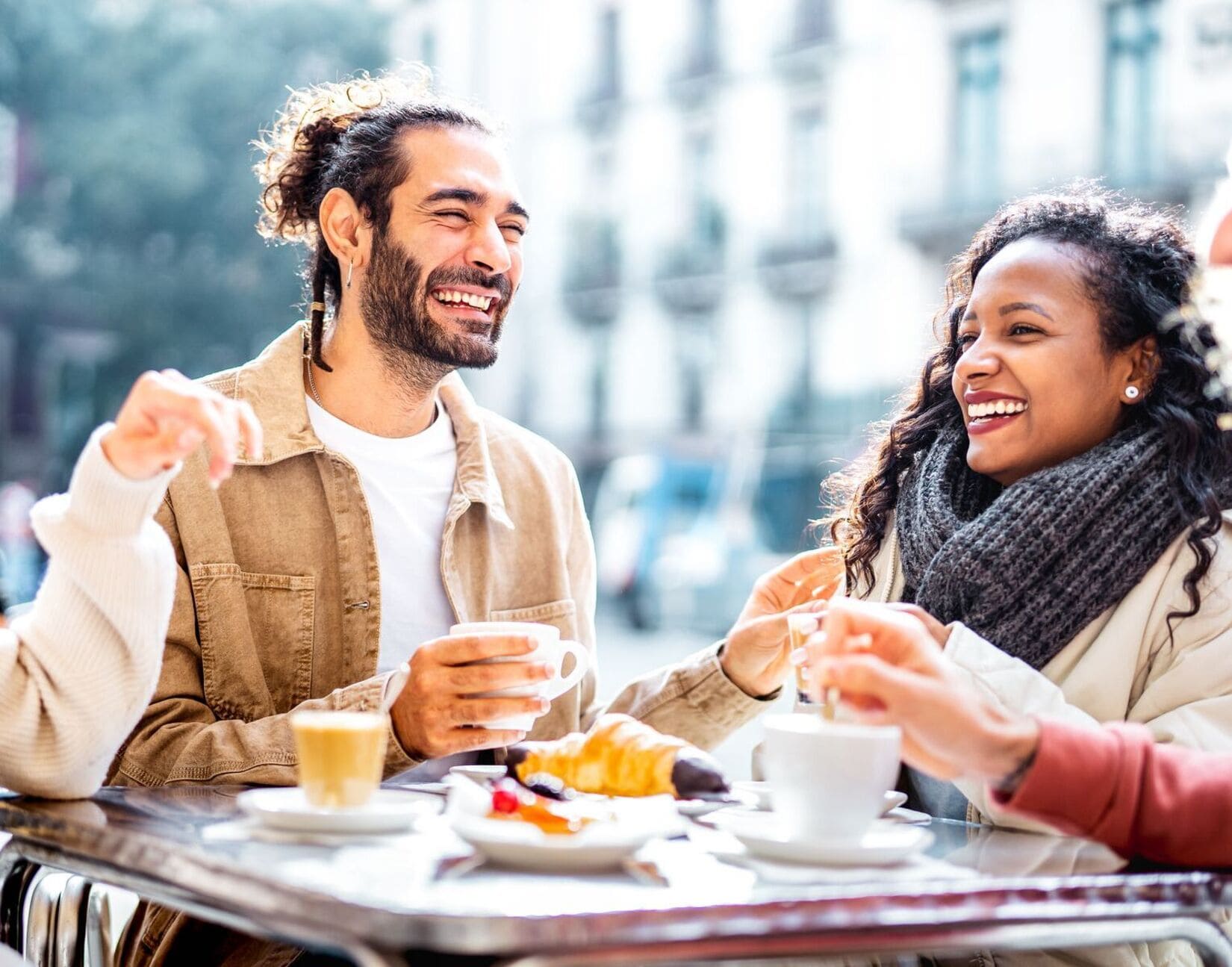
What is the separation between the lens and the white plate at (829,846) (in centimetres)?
133

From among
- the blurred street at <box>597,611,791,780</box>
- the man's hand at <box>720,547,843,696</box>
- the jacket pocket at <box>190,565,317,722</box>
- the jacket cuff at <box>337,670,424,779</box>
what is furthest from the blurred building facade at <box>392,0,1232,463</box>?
the jacket cuff at <box>337,670,424,779</box>

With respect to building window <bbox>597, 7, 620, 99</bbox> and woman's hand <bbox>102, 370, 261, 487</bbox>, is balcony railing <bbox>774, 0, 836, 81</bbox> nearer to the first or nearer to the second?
building window <bbox>597, 7, 620, 99</bbox>

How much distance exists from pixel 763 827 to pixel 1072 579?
660 millimetres

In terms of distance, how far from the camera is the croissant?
5.54 feet

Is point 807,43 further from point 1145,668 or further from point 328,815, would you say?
point 328,815

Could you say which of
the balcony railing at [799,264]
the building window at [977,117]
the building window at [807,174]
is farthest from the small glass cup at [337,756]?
the building window at [807,174]

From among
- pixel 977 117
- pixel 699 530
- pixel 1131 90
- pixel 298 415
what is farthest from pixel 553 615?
pixel 977 117

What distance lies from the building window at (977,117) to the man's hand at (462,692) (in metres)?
15.2

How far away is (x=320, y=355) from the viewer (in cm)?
261

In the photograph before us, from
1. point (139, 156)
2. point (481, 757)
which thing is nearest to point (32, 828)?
point (481, 757)

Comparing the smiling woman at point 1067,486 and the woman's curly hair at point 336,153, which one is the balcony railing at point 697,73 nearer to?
the woman's curly hair at point 336,153

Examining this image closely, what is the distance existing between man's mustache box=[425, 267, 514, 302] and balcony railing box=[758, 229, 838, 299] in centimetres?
1558

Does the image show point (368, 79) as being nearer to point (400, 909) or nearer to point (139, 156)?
point (400, 909)

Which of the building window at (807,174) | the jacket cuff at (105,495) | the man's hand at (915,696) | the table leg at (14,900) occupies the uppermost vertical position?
the building window at (807,174)
